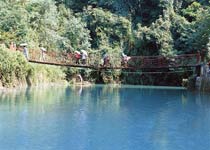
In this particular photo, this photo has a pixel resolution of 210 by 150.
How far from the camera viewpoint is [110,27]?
4012 cm

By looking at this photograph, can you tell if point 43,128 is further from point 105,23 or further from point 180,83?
point 105,23

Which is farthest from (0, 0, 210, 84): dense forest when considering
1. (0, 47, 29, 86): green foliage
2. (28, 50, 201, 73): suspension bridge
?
(0, 47, 29, 86): green foliage

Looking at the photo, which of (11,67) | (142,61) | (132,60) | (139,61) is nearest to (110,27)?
(132,60)

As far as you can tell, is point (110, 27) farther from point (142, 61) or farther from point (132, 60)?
point (142, 61)

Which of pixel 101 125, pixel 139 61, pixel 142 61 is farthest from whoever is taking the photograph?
pixel 142 61

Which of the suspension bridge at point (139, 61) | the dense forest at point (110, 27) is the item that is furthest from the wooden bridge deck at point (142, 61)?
the dense forest at point (110, 27)

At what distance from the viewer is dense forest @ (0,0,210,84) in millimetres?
31562

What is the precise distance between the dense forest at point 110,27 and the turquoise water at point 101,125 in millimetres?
11147

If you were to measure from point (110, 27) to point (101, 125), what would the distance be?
27.0m

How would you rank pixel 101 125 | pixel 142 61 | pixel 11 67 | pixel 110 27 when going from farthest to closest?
pixel 110 27 → pixel 142 61 → pixel 11 67 → pixel 101 125

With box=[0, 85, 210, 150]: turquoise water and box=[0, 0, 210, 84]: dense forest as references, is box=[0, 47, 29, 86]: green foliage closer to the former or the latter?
box=[0, 0, 210, 84]: dense forest

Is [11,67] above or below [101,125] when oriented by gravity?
above

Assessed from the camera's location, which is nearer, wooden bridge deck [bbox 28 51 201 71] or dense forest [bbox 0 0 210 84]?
wooden bridge deck [bbox 28 51 201 71]

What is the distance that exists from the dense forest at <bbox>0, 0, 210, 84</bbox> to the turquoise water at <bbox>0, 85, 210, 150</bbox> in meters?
11.1
